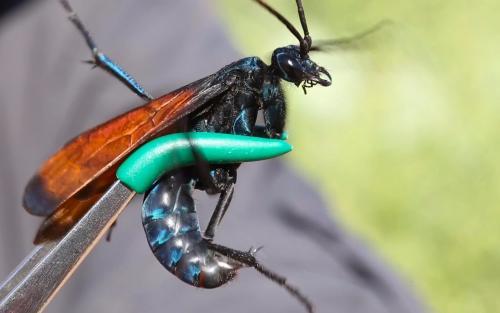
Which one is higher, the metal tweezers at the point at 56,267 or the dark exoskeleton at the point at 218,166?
the dark exoskeleton at the point at 218,166

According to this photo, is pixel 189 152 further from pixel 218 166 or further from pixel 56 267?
pixel 56 267

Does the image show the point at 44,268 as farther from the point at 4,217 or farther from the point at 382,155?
the point at 382,155

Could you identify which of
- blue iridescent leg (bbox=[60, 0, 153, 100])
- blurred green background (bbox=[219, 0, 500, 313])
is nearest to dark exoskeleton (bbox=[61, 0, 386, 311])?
blue iridescent leg (bbox=[60, 0, 153, 100])

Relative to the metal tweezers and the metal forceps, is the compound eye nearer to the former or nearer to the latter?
the metal forceps

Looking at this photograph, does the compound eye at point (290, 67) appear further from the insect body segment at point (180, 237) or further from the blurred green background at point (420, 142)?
the blurred green background at point (420, 142)

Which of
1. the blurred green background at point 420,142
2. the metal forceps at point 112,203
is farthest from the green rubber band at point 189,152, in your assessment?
the blurred green background at point 420,142

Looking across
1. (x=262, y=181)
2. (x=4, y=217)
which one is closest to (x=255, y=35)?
(x=262, y=181)
